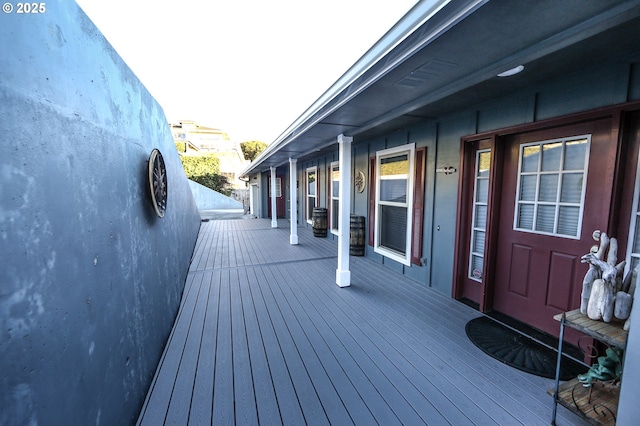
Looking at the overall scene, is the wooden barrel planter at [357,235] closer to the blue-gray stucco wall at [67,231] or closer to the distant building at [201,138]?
the blue-gray stucco wall at [67,231]

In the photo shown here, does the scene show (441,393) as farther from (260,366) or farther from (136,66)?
(136,66)

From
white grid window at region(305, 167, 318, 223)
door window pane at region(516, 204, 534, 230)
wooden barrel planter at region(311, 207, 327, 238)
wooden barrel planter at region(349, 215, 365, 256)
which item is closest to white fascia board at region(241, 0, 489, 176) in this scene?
door window pane at region(516, 204, 534, 230)

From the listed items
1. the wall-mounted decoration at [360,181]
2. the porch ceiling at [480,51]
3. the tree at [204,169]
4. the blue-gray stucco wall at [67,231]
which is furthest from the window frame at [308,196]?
the tree at [204,169]

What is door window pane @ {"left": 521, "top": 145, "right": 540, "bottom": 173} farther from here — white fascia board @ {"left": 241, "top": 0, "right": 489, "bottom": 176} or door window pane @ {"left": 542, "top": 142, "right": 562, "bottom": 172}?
white fascia board @ {"left": 241, "top": 0, "right": 489, "bottom": 176}

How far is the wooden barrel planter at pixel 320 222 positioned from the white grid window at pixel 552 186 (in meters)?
4.79

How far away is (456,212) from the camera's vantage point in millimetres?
3172

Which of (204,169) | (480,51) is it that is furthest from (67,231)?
(204,169)

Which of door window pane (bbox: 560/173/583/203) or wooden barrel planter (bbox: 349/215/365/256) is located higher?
door window pane (bbox: 560/173/583/203)

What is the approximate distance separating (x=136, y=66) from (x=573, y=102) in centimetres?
365

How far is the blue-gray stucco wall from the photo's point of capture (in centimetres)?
81

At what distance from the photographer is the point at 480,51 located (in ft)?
4.90

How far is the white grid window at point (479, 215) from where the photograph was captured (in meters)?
2.96

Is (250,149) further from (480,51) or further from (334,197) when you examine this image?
(480,51)

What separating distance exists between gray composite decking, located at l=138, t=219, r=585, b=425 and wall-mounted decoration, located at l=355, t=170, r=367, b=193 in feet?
7.09
